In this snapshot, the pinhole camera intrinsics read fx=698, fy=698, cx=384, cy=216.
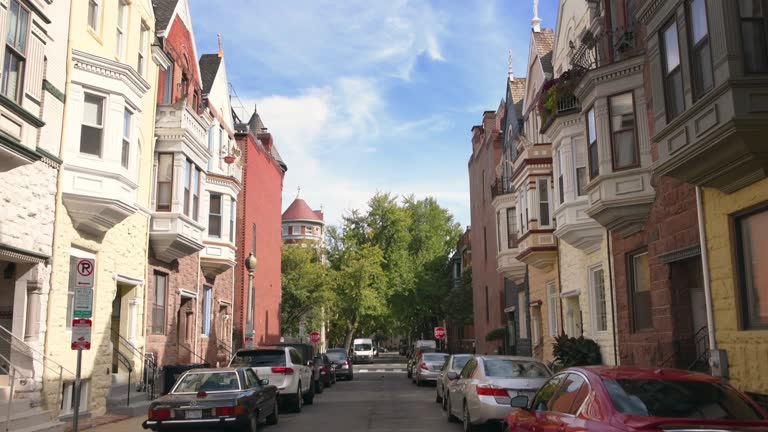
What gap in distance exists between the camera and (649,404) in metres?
5.79

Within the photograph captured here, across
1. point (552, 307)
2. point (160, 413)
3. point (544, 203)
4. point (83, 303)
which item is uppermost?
point (544, 203)

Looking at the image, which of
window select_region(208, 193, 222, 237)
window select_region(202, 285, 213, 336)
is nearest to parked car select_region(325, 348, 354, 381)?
window select_region(202, 285, 213, 336)

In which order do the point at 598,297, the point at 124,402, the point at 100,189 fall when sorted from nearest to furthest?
the point at 100,189 < the point at 124,402 < the point at 598,297

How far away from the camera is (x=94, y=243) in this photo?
1672 centimetres

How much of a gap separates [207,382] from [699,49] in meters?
10.4

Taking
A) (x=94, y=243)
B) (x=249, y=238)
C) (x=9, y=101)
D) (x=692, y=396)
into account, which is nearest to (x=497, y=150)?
(x=249, y=238)

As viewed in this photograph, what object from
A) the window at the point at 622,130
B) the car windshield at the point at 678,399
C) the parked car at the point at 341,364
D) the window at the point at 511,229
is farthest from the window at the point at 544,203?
the car windshield at the point at 678,399

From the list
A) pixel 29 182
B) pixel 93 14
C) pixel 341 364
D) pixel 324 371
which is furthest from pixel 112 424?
pixel 341 364

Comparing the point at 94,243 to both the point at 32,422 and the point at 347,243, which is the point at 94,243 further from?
the point at 347,243

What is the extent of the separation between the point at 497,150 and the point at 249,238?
46.2 ft

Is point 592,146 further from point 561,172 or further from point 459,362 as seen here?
point 459,362

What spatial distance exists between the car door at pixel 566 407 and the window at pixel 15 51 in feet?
34.8

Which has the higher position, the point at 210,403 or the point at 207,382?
the point at 207,382

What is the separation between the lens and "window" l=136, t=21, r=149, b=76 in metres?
20.0
